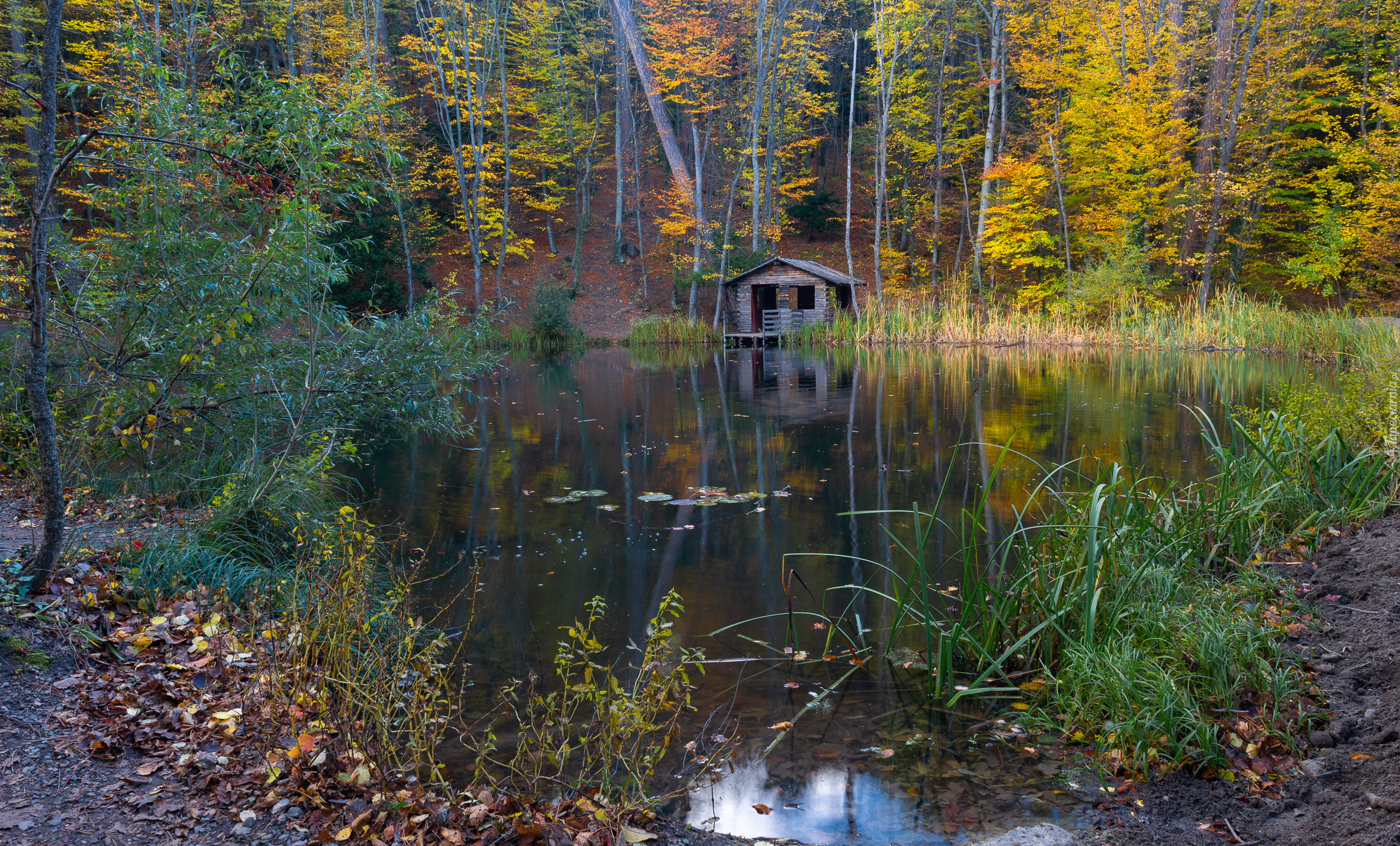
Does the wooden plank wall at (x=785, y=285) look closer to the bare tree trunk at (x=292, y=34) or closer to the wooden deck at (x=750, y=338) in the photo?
the wooden deck at (x=750, y=338)

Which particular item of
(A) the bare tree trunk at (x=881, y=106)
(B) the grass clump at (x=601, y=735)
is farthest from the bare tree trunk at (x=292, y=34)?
(B) the grass clump at (x=601, y=735)

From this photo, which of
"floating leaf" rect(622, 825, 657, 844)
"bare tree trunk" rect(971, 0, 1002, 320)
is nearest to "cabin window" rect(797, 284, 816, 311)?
"bare tree trunk" rect(971, 0, 1002, 320)

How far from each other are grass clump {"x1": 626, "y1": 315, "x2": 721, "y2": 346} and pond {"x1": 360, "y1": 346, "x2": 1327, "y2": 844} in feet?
33.8

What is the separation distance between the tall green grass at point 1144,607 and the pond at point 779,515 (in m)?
0.26

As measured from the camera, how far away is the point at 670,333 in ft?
93.5

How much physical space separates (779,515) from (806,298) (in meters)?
23.6

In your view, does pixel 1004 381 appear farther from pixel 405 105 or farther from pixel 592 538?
pixel 405 105

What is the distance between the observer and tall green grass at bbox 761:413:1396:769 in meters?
3.26

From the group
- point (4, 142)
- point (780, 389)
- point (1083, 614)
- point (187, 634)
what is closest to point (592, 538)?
point (187, 634)

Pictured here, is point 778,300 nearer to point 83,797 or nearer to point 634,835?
point 634,835

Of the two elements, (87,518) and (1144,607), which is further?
(87,518)

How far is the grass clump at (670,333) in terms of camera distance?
2830cm

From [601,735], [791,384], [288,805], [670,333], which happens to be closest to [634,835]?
[601,735]

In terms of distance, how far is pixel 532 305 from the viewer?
92.7 ft
